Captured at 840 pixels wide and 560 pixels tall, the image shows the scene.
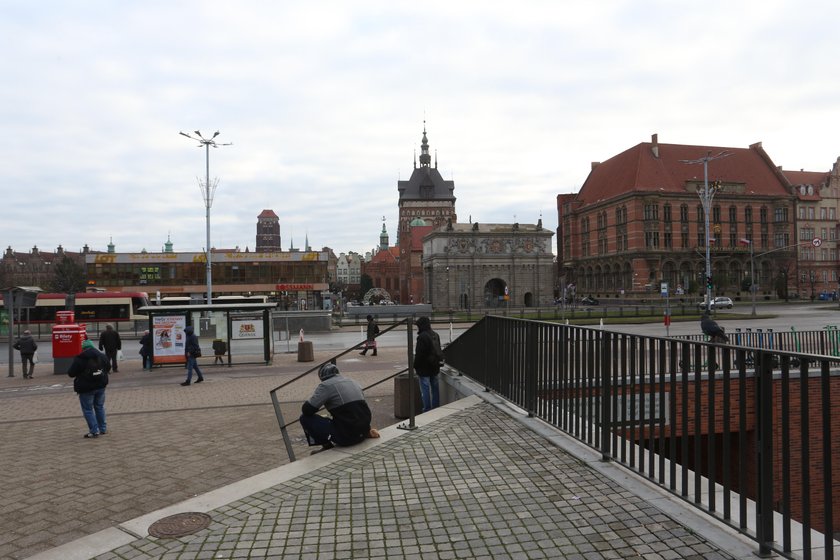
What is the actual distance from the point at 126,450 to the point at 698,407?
7593mm

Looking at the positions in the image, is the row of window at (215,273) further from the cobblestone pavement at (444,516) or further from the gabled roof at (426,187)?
the gabled roof at (426,187)

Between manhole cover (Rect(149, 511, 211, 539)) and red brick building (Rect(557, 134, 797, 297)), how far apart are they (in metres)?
77.2

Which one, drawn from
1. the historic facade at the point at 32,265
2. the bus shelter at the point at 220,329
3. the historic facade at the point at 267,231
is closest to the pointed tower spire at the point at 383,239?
the historic facade at the point at 267,231

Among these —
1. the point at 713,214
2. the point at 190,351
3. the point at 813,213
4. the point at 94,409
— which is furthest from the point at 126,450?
the point at 813,213

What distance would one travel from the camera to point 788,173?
9100cm

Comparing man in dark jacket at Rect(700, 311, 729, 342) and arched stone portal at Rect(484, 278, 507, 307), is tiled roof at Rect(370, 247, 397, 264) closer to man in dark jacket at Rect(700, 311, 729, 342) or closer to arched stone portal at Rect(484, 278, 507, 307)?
arched stone portal at Rect(484, 278, 507, 307)

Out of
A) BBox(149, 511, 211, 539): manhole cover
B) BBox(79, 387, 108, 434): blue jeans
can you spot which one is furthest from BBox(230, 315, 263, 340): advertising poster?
BBox(149, 511, 211, 539): manhole cover

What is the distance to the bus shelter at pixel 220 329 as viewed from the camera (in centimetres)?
1894

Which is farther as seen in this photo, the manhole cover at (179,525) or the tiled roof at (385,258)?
the tiled roof at (385,258)

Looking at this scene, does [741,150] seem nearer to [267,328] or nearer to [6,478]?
[267,328]

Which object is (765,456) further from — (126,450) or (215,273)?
(215,273)

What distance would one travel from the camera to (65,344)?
723 inches

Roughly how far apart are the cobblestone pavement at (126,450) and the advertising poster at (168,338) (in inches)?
140

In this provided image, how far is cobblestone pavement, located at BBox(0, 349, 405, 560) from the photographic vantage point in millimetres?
5715
